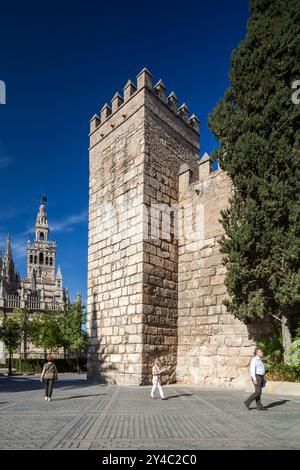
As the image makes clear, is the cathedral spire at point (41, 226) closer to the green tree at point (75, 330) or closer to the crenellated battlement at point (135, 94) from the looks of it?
the green tree at point (75, 330)

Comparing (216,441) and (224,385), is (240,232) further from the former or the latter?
(216,441)

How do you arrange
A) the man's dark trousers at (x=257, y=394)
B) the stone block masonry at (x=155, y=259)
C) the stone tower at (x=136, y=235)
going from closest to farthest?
the man's dark trousers at (x=257, y=394)
the stone block masonry at (x=155, y=259)
the stone tower at (x=136, y=235)

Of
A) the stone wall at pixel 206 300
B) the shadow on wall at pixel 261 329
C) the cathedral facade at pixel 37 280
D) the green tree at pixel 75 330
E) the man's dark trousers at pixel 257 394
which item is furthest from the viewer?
the cathedral facade at pixel 37 280

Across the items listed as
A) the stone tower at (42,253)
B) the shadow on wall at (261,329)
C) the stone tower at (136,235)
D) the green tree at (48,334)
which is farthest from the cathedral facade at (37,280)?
the shadow on wall at (261,329)

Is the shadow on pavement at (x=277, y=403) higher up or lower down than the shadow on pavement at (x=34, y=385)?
higher up

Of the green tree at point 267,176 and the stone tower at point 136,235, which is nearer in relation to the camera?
the green tree at point 267,176

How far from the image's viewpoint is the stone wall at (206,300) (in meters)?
12.7

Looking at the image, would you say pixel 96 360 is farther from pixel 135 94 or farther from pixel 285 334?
pixel 135 94

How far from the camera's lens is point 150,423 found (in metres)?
6.70

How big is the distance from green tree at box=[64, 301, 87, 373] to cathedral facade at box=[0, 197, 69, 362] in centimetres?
2023

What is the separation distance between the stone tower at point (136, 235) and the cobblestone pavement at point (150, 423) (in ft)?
11.5

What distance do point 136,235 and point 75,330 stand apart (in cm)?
2787

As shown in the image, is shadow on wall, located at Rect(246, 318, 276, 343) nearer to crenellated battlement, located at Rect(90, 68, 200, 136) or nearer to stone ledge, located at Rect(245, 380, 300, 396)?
stone ledge, located at Rect(245, 380, 300, 396)
